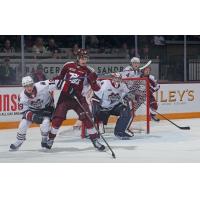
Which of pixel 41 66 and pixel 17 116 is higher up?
pixel 41 66

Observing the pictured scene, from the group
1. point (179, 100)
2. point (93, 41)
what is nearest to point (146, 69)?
point (93, 41)

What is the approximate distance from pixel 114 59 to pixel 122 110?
0.49 metres

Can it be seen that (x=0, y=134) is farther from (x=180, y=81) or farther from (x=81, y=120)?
(x=180, y=81)

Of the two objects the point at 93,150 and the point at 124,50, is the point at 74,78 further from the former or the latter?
the point at 124,50

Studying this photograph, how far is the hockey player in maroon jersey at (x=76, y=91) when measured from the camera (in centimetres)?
537

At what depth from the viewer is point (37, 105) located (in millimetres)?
5441

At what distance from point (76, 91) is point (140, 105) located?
1.19 meters

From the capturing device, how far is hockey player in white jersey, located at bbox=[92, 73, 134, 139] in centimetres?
573

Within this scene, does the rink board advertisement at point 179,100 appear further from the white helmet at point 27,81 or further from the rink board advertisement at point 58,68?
the white helmet at point 27,81

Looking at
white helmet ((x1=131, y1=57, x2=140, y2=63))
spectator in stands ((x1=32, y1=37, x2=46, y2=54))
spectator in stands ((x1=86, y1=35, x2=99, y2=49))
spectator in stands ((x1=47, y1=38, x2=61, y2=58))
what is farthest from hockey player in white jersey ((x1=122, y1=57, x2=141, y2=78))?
spectator in stands ((x1=32, y1=37, x2=46, y2=54))

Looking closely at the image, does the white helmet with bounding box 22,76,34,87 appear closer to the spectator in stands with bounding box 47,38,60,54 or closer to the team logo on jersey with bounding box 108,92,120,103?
the spectator in stands with bounding box 47,38,60,54

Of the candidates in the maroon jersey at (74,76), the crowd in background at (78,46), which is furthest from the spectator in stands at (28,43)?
the maroon jersey at (74,76)
